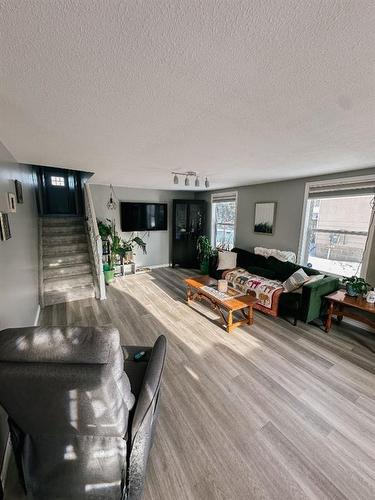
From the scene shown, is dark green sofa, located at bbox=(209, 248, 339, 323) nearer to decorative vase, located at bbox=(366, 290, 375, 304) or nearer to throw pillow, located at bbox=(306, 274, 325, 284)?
throw pillow, located at bbox=(306, 274, 325, 284)

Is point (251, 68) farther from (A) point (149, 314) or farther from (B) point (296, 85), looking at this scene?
(A) point (149, 314)

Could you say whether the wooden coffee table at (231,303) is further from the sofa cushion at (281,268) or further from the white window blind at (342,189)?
the white window blind at (342,189)

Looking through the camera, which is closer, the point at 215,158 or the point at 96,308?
the point at 215,158

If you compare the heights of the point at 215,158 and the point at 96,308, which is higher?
the point at 215,158

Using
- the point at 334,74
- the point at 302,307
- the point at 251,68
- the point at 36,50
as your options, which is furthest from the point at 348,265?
the point at 36,50

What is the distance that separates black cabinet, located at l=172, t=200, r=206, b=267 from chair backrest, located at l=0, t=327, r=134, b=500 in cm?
503

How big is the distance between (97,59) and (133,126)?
2.26 feet

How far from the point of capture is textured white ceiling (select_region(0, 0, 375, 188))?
2.20ft

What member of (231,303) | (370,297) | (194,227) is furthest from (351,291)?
(194,227)

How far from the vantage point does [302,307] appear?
2932mm

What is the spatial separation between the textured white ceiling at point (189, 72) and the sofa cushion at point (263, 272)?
2.47 meters

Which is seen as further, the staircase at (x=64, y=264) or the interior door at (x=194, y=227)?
the interior door at (x=194, y=227)

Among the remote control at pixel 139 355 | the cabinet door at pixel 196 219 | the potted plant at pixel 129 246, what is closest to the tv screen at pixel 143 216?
the potted plant at pixel 129 246

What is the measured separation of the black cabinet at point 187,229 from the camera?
5.84 meters
